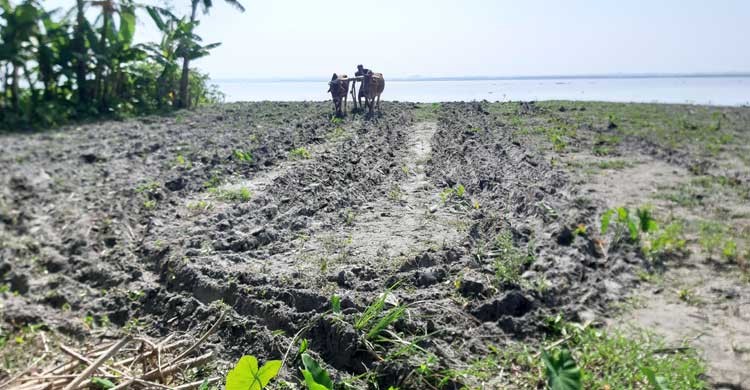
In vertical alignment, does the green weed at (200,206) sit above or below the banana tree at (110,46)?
below

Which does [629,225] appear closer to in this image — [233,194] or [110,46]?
[233,194]

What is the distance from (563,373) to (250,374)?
133 cm

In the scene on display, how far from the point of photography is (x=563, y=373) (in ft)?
8.36

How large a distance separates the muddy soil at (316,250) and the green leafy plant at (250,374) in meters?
0.55

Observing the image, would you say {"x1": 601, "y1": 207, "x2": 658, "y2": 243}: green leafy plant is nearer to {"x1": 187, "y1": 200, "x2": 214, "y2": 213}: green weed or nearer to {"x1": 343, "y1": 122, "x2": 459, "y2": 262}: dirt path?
{"x1": 343, "y1": 122, "x2": 459, "y2": 262}: dirt path

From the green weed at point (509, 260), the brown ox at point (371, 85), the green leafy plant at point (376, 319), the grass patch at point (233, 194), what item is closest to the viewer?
the green leafy plant at point (376, 319)

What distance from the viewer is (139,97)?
17469 millimetres

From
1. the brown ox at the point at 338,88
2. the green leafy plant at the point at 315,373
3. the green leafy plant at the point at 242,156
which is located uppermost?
the brown ox at the point at 338,88

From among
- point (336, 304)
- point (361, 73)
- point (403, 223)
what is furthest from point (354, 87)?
point (336, 304)

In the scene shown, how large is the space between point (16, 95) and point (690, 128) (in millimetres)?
14639

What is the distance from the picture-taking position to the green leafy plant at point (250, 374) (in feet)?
8.16

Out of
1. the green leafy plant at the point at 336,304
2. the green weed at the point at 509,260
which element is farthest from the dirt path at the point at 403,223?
the green leafy plant at the point at 336,304

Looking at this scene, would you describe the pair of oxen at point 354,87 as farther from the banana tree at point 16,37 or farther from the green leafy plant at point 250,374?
the green leafy plant at point 250,374

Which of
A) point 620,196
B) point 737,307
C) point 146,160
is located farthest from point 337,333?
point 146,160
